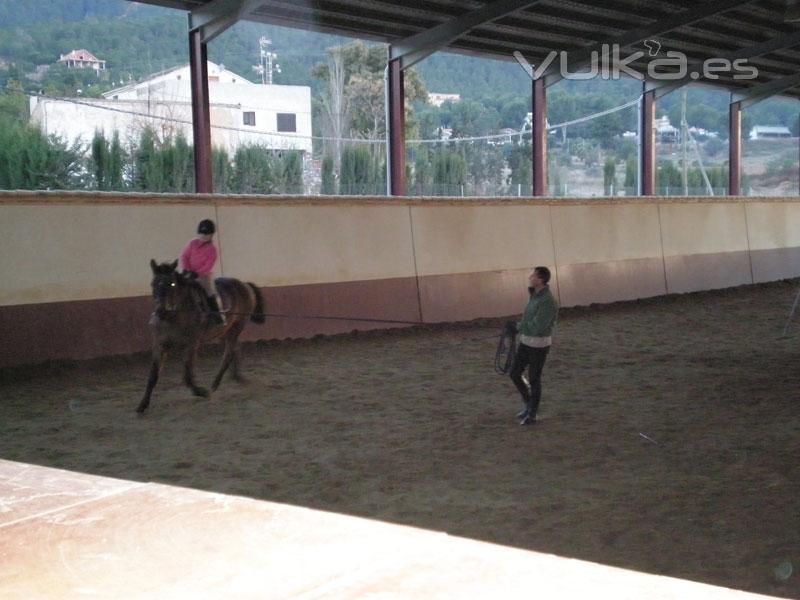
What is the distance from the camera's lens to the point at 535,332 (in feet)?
25.2

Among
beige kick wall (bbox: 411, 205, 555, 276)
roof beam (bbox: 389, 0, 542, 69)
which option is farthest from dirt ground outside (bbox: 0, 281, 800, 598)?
roof beam (bbox: 389, 0, 542, 69)

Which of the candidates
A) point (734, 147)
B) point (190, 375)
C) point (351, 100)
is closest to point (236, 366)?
point (190, 375)

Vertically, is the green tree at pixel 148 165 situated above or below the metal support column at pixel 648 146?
below

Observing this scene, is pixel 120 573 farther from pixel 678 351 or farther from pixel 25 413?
pixel 678 351

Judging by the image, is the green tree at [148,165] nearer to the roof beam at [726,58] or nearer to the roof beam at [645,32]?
the roof beam at [645,32]

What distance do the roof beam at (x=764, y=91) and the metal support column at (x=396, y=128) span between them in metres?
12.0

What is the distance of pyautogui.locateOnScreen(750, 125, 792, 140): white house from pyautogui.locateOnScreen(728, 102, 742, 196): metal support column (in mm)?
1643

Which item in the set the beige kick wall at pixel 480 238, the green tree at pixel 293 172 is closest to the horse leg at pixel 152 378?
the beige kick wall at pixel 480 238

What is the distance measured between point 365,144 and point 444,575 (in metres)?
12.0

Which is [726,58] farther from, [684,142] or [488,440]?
[488,440]

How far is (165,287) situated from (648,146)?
15.5 meters

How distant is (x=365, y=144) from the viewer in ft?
51.5

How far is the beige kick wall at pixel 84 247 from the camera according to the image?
1030 cm

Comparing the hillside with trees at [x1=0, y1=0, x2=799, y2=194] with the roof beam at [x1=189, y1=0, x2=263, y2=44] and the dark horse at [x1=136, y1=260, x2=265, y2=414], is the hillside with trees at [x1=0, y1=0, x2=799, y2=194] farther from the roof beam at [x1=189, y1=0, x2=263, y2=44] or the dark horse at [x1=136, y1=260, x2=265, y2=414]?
the dark horse at [x1=136, y1=260, x2=265, y2=414]
